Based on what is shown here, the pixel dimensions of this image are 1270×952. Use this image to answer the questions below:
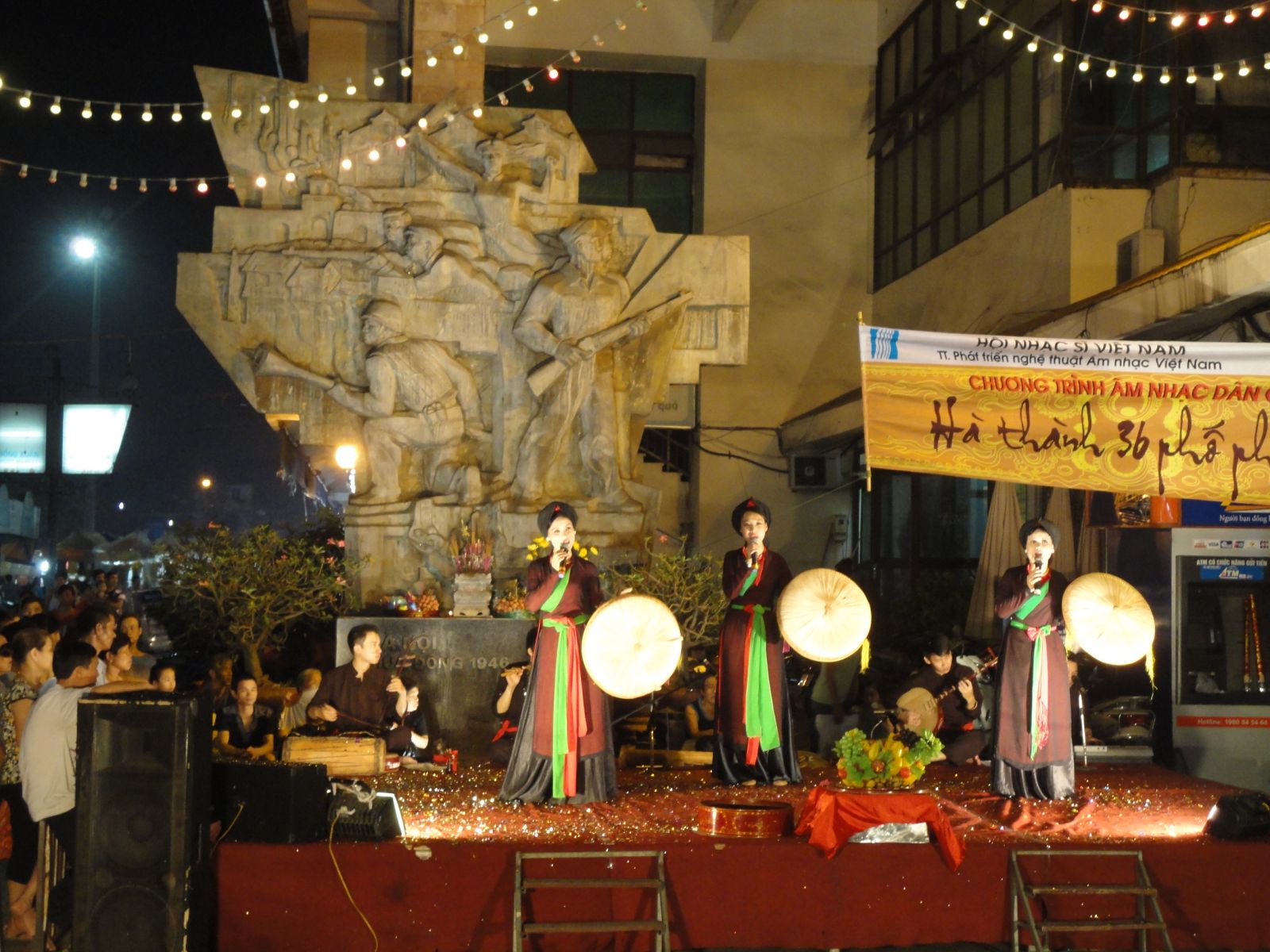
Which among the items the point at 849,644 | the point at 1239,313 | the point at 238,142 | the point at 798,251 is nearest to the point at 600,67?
the point at 798,251

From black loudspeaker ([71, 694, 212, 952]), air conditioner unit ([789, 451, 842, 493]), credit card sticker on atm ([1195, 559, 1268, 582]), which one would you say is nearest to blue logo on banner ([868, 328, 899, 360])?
credit card sticker on atm ([1195, 559, 1268, 582])

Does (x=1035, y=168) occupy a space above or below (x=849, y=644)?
above

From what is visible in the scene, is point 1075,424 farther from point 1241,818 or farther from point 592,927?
point 592,927

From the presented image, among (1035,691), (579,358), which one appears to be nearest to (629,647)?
(1035,691)

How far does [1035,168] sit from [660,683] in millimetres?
9105

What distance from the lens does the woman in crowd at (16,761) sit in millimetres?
6078

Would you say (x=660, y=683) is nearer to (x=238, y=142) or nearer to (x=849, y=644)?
(x=849, y=644)

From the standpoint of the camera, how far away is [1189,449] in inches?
292

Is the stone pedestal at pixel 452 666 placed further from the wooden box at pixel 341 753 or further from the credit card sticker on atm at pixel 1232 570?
the credit card sticker on atm at pixel 1232 570

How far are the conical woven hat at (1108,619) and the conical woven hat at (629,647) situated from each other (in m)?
2.31

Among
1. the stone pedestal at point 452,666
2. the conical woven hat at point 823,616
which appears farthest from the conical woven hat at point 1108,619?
the stone pedestal at point 452,666

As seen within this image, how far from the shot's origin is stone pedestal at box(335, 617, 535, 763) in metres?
10.1

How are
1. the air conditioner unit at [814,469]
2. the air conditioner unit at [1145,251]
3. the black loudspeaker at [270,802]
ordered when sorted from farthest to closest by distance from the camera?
the air conditioner unit at [814,469] < the air conditioner unit at [1145,251] < the black loudspeaker at [270,802]

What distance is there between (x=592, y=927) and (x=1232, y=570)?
573cm
